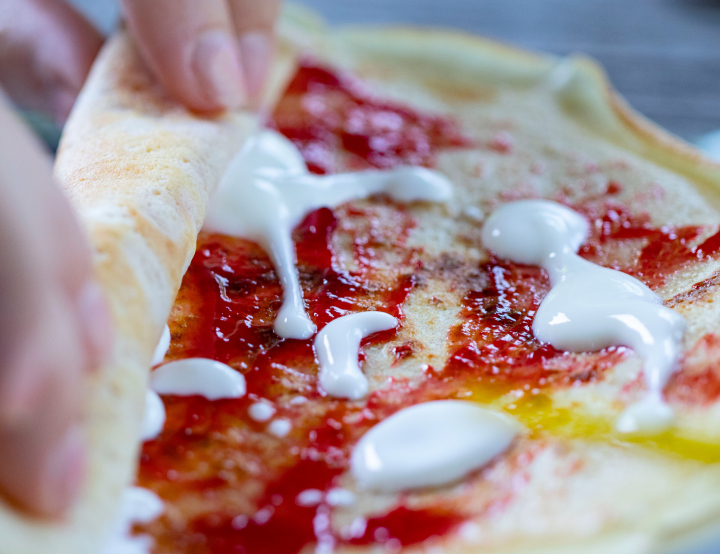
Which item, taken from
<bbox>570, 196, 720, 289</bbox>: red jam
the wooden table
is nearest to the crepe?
<bbox>570, 196, 720, 289</bbox>: red jam

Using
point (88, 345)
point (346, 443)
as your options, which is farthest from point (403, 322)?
point (88, 345)

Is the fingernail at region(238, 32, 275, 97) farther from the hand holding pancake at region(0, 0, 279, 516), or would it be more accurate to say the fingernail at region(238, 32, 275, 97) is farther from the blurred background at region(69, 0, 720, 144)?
the blurred background at region(69, 0, 720, 144)

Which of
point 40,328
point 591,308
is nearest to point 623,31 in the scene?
point 591,308

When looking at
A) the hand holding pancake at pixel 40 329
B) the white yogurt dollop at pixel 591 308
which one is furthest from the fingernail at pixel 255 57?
the hand holding pancake at pixel 40 329

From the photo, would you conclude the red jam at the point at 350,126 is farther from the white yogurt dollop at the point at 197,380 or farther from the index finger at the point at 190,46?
the white yogurt dollop at the point at 197,380

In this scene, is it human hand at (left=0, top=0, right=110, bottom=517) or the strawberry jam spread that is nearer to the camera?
human hand at (left=0, top=0, right=110, bottom=517)

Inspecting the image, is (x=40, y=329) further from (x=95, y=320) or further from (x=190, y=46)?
(x=190, y=46)

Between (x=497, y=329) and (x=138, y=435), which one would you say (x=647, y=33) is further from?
(x=138, y=435)
